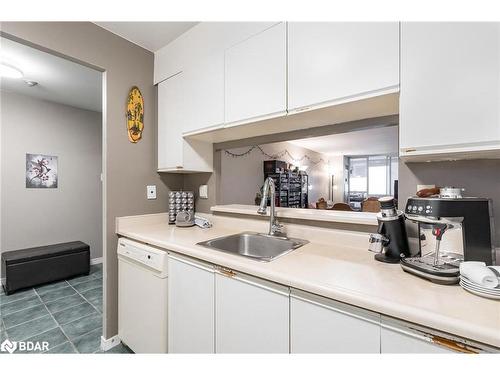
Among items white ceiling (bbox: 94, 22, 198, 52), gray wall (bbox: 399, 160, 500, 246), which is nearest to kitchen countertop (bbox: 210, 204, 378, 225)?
gray wall (bbox: 399, 160, 500, 246)

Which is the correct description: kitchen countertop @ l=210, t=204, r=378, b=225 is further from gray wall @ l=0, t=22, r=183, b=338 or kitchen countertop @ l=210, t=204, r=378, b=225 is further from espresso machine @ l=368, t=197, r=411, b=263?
gray wall @ l=0, t=22, r=183, b=338

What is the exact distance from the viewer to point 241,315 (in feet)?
3.26

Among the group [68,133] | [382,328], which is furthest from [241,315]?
[68,133]

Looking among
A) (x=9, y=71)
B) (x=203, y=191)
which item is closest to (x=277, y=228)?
(x=203, y=191)

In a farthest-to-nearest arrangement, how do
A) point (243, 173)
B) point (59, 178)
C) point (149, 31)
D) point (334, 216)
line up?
1. point (243, 173)
2. point (59, 178)
3. point (149, 31)
4. point (334, 216)

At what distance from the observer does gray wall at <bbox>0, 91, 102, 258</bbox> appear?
2.80 metres

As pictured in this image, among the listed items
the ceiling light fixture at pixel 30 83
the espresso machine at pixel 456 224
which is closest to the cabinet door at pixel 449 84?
the espresso machine at pixel 456 224

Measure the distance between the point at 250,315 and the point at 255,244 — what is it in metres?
0.62

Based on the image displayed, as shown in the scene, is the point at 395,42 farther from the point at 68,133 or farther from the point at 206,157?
the point at 68,133

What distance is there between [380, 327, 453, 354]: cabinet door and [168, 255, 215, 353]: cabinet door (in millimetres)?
715

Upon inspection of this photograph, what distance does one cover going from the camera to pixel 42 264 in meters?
2.69

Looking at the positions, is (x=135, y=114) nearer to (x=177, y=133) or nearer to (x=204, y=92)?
(x=177, y=133)

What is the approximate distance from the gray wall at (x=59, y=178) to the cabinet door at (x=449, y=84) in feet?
12.9
